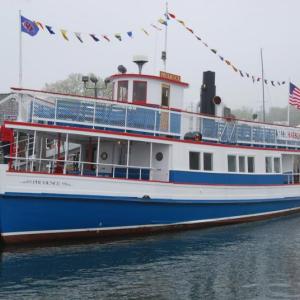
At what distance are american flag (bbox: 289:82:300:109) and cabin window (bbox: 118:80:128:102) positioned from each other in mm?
9581

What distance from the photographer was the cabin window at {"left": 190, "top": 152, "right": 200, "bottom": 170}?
57.2 ft

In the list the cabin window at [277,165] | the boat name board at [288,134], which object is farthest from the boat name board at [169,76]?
the cabin window at [277,165]

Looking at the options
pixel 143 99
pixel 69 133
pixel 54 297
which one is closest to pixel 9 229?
pixel 69 133

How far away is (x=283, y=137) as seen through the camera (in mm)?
21938

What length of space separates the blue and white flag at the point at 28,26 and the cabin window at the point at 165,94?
5570 millimetres

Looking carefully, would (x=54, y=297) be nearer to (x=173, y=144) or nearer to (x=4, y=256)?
(x=4, y=256)

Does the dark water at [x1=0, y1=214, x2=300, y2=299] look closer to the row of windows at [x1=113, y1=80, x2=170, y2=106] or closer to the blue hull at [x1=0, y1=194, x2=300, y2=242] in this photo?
the blue hull at [x1=0, y1=194, x2=300, y2=242]

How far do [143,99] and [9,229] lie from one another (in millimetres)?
7486

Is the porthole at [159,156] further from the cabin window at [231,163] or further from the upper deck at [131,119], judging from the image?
the cabin window at [231,163]

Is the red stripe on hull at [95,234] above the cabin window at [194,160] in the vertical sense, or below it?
below

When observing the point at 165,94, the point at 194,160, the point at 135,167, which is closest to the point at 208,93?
the point at 165,94

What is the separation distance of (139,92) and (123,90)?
2.27 ft

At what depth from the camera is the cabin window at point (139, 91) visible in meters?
18.1

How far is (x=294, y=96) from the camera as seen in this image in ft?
76.4
